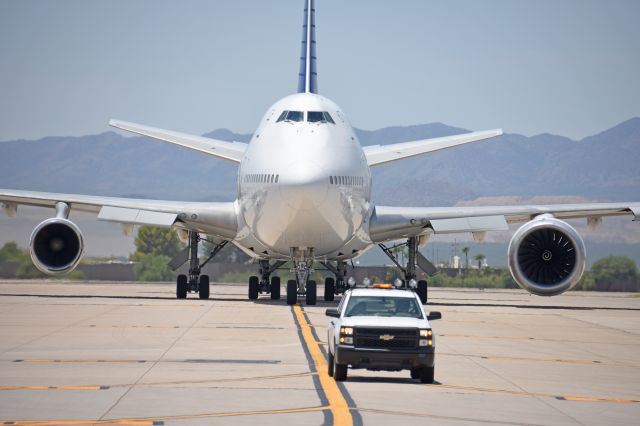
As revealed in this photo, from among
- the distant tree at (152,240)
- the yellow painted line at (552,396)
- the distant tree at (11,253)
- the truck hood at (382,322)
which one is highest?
the distant tree at (152,240)

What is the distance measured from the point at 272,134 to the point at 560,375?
1850 centimetres

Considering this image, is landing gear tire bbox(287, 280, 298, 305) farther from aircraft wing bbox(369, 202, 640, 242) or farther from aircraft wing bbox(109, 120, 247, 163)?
aircraft wing bbox(109, 120, 247, 163)

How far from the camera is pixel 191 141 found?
1550 inches

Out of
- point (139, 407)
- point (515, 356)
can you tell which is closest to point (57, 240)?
point (515, 356)

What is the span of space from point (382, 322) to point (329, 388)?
5.64ft

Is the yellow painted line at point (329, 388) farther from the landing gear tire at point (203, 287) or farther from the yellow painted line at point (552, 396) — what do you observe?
the landing gear tire at point (203, 287)

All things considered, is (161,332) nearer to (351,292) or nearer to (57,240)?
(351,292)

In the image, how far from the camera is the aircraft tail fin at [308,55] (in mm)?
46375

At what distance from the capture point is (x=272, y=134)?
36.0 meters

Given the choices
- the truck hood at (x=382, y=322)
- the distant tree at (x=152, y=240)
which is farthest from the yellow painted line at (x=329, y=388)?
the distant tree at (x=152, y=240)

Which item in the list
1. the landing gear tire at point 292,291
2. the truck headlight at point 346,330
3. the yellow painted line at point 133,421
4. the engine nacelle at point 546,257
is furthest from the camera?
the landing gear tire at point 292,291

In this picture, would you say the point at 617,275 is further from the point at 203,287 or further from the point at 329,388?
the point at 329,388

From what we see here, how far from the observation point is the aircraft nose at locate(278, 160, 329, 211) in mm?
33656

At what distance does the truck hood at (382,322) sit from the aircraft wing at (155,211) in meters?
20.5
